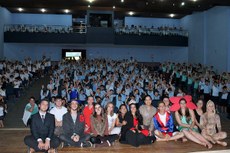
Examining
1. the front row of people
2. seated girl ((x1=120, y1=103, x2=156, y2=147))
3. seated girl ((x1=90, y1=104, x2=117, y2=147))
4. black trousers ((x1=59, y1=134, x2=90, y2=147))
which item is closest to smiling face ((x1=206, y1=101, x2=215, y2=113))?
the front row of people

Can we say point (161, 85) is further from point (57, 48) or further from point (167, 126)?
point (57, 48)

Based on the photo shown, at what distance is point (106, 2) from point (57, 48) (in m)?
9.15

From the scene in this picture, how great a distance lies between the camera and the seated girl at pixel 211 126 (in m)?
7.36

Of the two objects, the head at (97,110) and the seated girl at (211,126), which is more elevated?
the head at (97,110)

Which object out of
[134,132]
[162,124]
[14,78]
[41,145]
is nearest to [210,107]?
[162,124]

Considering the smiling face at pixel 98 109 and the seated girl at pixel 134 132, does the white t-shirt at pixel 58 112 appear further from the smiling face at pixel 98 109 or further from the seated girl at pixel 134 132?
the seated girl at pixel 134 132

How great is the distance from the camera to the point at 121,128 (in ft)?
24.7

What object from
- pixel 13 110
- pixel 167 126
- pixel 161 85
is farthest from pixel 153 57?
pixel 167 126

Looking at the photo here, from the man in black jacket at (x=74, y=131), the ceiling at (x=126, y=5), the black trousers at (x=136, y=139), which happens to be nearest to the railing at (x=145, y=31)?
the ceiling at (x=126, y=5)

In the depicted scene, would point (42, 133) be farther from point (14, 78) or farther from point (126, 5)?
point (126, 5)

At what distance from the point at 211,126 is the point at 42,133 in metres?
3.96

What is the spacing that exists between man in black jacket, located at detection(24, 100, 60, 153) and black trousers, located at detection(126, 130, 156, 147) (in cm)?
165

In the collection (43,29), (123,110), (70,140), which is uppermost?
(43,29)

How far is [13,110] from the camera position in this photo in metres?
12.9
